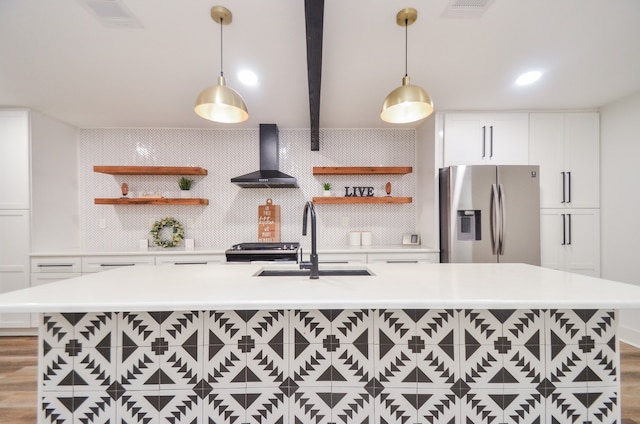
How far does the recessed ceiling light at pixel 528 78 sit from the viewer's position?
242 centimetres

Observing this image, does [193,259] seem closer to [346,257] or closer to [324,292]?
[346,257]

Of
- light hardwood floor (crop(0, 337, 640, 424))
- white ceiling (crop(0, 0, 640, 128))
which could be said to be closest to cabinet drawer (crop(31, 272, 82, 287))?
light hardwood floor (crop(0, 337, 640, 424))

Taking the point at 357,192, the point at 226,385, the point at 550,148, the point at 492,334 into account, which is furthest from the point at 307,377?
the point at 550,148

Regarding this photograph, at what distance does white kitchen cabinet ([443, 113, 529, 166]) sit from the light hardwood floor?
6.86 ft

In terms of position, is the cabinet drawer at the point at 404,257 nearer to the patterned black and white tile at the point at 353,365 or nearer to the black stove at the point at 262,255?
the black stove at the point at 262,255

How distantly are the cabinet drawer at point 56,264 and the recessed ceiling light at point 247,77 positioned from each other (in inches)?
104

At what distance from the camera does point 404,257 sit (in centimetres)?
325

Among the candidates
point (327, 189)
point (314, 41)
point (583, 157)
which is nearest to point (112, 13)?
point (314, 41)

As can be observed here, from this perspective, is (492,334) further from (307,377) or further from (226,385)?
(226,385)

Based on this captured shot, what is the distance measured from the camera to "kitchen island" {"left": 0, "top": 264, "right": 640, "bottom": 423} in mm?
1303

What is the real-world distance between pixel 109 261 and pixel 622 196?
5.56 meters

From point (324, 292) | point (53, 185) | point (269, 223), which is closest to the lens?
point (324, 292)

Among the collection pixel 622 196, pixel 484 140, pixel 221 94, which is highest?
pixel 484 140

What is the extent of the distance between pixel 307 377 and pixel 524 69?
2800mm
